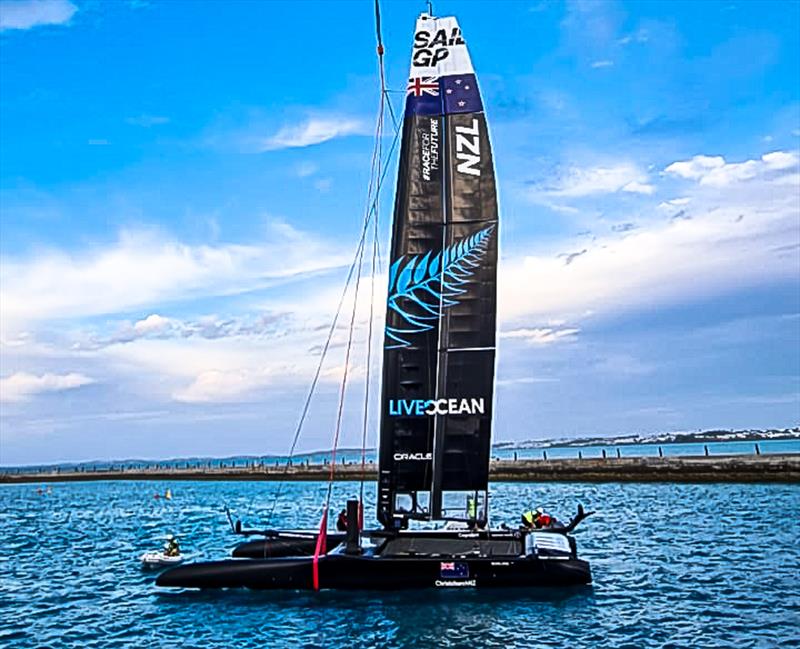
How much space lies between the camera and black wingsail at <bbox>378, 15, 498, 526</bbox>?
20.4 meters

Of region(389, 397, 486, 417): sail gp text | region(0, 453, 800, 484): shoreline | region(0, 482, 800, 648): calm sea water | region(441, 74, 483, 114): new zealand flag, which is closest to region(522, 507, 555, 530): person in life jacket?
region(0, 482, 800, 648): calm sea water

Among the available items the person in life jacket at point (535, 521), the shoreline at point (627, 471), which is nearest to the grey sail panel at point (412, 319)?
the person in life jacket at point (535, 521)

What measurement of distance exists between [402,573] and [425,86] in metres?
12.4

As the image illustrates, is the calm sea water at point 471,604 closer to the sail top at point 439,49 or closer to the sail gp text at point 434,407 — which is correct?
the sail gp text at point 434,407

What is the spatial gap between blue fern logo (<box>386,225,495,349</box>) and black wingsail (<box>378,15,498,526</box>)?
0.03 metres

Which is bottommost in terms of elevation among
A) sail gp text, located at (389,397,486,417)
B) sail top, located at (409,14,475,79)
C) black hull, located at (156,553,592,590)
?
black hull, located at (156,553,592,590)

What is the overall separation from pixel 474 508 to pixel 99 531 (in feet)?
85.0

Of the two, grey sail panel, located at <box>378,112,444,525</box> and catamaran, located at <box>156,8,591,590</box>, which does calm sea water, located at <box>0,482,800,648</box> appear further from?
grey sail panel, located at <box>378,112,444,525</box>

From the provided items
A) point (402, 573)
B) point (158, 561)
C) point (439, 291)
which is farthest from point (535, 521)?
point (158, 561)

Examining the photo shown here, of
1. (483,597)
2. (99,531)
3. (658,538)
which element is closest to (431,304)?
(483,597)

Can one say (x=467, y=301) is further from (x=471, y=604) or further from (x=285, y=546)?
(x=285, y=546)

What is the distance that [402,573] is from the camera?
60.7 ft

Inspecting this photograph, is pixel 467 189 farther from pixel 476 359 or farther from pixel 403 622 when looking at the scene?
pixel 403 622

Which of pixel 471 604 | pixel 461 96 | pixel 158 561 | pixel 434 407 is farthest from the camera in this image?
pixel 158 561
